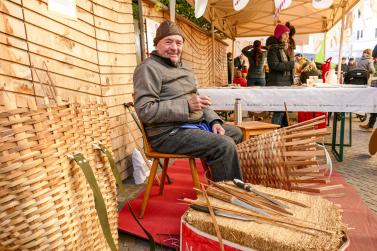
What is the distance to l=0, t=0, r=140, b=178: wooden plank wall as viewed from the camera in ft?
5.48

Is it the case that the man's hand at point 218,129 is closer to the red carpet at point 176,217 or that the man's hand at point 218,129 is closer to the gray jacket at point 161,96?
the gray jacket at point 161,96

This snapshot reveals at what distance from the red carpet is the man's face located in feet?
4.00

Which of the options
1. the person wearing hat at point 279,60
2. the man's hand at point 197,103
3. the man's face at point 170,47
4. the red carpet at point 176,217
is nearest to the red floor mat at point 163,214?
the red carpet at point 176,217

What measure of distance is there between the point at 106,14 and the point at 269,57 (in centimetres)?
257

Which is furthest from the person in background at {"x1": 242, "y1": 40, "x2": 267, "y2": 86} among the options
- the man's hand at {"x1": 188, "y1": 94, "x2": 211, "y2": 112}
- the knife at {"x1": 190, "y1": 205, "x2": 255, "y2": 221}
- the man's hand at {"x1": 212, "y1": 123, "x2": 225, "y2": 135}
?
the knife at {"x1": 190, "y1": 205, "x2": 255, "y2": 221}

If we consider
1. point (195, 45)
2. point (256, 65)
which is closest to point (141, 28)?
point (195, 45)

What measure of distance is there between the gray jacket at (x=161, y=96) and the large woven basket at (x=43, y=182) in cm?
76

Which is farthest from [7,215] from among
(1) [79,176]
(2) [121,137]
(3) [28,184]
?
(2) [121,137]

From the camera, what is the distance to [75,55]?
7.59 feet

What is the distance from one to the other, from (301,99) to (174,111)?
209cm

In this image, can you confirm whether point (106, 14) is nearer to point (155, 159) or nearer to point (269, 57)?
point (155, 159)

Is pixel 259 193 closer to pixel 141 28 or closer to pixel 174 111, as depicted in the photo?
pixel 174 111

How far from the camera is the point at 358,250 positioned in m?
1.63

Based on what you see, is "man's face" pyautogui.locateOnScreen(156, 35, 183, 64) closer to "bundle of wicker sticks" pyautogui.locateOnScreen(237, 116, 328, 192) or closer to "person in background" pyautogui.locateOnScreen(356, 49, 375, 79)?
"bundle of wicker sticks" pyautogui.locateOnScreen(237, 116, 328, 192)
